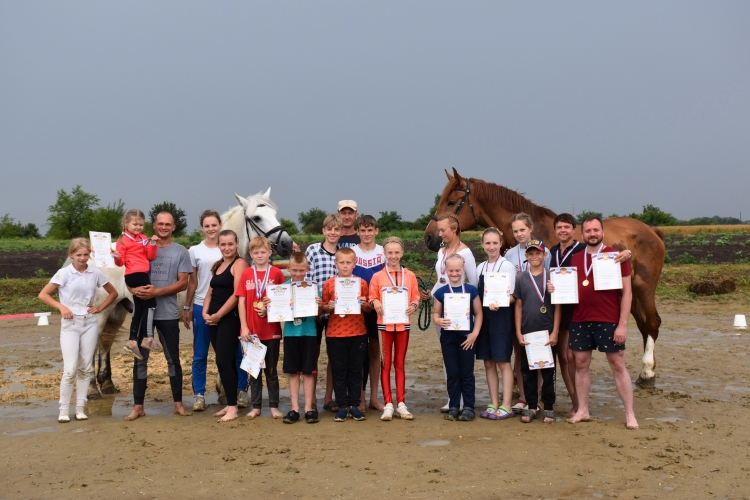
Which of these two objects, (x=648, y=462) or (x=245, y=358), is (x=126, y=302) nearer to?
(x=245, y=358)

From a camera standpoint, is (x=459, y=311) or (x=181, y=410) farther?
(x=181, y=410)

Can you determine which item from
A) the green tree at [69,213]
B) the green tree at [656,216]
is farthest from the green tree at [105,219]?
the green tree at [656,216]

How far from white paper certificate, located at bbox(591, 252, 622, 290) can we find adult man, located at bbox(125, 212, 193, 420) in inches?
150

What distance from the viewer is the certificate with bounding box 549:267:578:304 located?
17.5 feet

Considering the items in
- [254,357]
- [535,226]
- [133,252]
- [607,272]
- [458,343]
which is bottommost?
[254,357]

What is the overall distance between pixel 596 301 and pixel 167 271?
3965 mm

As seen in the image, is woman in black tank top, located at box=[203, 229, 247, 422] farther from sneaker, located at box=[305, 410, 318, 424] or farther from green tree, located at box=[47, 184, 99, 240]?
green tree, located at box=[47, 184, 99, 240]

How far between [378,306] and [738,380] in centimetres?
460

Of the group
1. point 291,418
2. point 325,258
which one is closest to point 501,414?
point 291,418

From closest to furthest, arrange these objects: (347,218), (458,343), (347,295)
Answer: (347,295) < (458,343) < (347,218)

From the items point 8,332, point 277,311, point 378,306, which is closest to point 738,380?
point 378,306

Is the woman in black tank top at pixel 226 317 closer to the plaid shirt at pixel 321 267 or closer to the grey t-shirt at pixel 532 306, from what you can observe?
the plaid shirt at pixel 321 267

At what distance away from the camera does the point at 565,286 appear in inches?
210

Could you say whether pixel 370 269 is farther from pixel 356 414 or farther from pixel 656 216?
pixel 656 216
